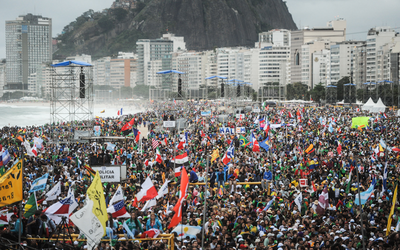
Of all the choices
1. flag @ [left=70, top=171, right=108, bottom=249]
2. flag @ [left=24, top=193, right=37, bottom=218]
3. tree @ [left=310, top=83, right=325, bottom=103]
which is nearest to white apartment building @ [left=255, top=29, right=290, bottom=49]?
tree @ [left=310, top=83, right=325, bottom=103]

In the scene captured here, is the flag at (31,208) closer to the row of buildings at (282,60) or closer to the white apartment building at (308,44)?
the row of buildings at (282,60)

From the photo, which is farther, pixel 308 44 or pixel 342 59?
pixel 308 44

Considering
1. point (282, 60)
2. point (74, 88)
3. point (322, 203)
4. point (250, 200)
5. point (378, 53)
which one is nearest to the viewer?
point (322, 203)

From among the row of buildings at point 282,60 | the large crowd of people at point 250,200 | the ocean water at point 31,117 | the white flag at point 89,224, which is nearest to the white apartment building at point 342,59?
the row of buildings at point 282,60

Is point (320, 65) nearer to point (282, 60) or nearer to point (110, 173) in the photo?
point (282, 60)

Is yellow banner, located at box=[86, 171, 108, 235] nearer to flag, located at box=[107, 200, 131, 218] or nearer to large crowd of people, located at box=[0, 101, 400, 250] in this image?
large crowd of people, located at box=[0, 101, 400, 250]

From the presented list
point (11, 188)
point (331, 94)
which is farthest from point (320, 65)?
point (11, 188)

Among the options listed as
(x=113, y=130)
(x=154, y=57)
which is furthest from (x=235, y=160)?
(x=154, y=57)

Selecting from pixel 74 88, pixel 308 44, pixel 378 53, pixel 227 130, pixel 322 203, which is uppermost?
pixel 308 44
